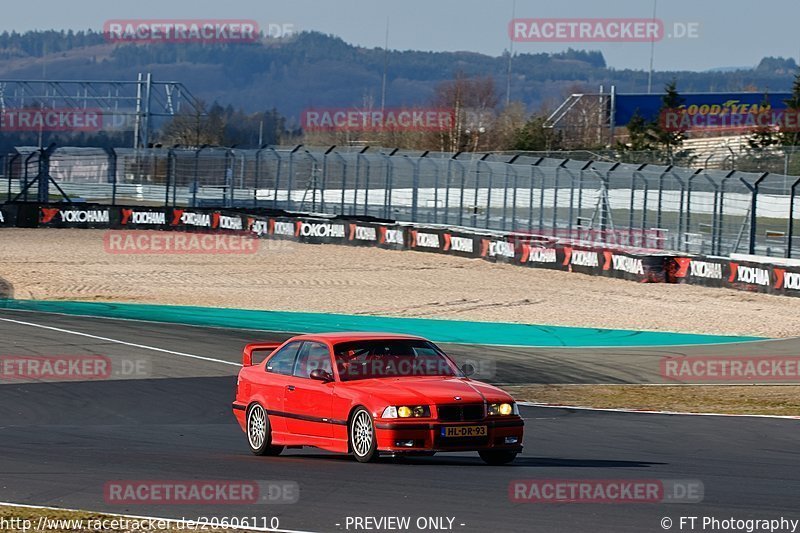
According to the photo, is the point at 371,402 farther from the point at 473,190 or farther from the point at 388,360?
the point at 473,190

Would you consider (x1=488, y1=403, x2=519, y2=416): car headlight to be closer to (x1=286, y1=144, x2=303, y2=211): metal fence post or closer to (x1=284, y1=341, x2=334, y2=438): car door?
(x1=284, y1=341, x2=334, y2=438): car door

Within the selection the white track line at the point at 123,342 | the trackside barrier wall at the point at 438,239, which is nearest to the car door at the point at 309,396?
the white track line at the point at 123,342

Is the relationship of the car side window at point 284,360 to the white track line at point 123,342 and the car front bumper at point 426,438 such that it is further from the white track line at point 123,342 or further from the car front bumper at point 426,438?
the white track line at point 123,342

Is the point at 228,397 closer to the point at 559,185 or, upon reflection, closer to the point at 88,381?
the point at 88,381

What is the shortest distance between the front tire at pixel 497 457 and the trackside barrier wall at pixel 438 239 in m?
20.9

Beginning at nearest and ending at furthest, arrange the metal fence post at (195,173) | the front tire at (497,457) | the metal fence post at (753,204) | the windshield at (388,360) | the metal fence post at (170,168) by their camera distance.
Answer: the front tire at (497,457), the windshield at (388,360), the metal fence post at (753,204), the metal fence post at (195,173), the metal fence post at (170,168)

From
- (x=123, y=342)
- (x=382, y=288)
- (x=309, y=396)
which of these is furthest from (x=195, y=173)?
(x=309, y=396)

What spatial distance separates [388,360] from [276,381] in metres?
1.28

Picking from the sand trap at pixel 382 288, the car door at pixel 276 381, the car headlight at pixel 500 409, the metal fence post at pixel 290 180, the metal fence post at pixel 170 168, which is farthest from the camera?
the metal fence post at pixel 170 168

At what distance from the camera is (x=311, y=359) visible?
41.9 ft

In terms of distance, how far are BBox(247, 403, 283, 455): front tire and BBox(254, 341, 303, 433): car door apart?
0.29ft

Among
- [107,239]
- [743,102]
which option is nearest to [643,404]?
[107,239]

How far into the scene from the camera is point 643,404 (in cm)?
1919

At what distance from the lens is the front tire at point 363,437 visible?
11630 millimetres
